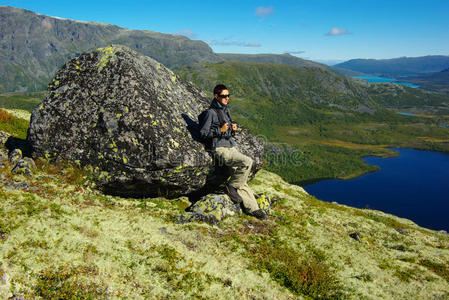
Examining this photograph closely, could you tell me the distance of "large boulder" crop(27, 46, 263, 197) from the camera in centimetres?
1500

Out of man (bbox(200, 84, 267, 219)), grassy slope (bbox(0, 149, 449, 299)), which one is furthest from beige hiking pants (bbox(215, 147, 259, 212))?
grassy slope (bbox(0, 149, 449, 299))

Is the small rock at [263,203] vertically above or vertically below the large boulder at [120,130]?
below

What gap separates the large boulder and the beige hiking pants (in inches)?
50.5

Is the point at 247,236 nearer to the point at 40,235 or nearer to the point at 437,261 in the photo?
the point at 40,235

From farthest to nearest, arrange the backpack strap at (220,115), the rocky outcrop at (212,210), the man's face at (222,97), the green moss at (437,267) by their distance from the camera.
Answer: the backpack strap at (220,115) < the man's face at (222,97) < the rocky outcrop at (212,210) < the green moss at (437,267)

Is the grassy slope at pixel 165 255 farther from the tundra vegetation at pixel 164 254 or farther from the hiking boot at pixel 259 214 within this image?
the hiking boot at pixel 259 214

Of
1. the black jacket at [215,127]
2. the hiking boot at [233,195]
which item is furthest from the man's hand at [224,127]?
the hiking boot at [233,195]

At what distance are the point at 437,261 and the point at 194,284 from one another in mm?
16638

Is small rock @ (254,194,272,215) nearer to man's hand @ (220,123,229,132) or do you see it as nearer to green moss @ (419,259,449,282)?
man's hand @ (220,123,229,132)

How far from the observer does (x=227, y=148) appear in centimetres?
1650

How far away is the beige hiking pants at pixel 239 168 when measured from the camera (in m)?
16.3

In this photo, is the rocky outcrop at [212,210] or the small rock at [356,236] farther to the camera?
the small rock at [356,236]

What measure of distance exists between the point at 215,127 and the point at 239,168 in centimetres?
312

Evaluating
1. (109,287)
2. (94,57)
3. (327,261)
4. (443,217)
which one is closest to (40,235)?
(109,287)
